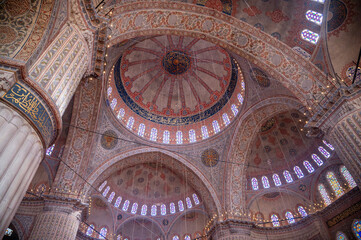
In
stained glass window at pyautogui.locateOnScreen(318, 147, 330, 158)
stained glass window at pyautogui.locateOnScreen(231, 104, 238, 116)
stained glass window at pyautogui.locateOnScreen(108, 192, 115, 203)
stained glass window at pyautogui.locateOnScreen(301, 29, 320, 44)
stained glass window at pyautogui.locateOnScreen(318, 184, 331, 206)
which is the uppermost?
stained glass window at pyautogui.locateOnScreen(231, 104, 238, 116)

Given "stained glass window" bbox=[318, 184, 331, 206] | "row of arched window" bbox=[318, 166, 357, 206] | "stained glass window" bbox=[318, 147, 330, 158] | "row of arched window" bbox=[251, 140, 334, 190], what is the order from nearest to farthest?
"row of arched window" bbox=[318, 166, 357, 206] → "stained glass window" bbox=[318, 184, 331, 206] → "stained glass window" bbox=[318, 147, 330, 158] → "row of arched window" bbox=[251, 140, 334, 190]

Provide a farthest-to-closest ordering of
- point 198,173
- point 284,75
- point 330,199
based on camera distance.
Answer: point 198,173 < point 330,199 < point 284,75

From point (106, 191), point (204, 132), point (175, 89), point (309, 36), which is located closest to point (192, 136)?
point (204, 132)

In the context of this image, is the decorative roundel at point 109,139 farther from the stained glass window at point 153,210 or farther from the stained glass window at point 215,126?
the stained glass window at point 215,126

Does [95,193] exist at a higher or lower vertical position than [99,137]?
lower

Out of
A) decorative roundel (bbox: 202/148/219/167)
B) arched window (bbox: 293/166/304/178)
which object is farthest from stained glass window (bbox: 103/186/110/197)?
arched window (bbox: 293/166/304/178)

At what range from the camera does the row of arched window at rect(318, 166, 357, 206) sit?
13578 millimetres

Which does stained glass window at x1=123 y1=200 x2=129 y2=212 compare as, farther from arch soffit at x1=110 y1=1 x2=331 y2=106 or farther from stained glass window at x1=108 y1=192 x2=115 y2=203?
arch soffit at x1=110 y1=1 x2=331 y2=106

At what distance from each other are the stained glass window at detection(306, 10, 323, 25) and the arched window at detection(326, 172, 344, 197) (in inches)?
384

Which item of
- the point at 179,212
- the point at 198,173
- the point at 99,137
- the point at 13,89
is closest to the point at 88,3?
the point at 13,89

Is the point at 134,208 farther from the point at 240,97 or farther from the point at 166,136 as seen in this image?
the point at 240,97

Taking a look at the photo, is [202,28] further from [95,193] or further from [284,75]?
[95,193]

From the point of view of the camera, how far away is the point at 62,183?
40.9 ft

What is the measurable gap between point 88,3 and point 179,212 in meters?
15.8
